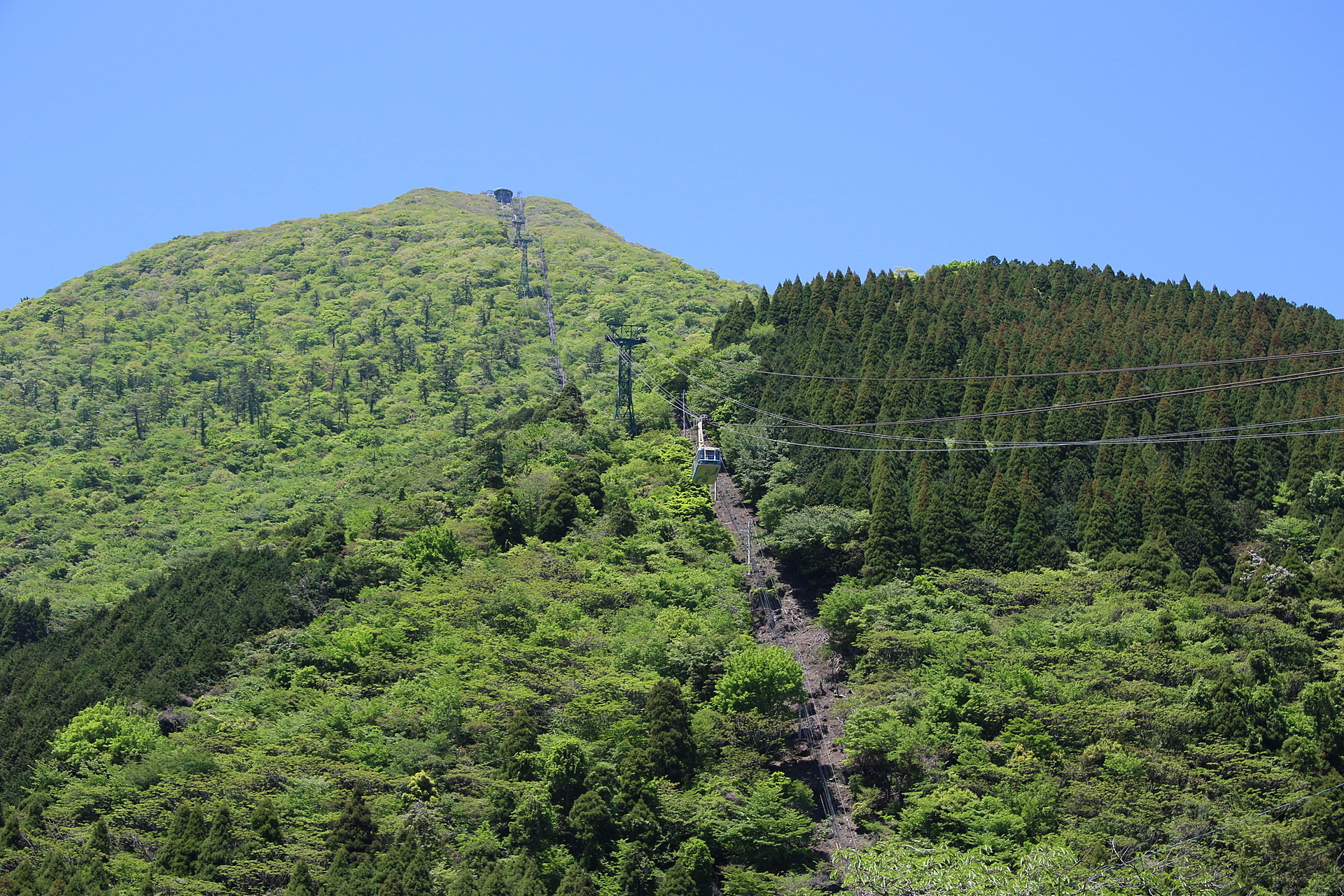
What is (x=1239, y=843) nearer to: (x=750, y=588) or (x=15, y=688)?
(x=750, y=588)

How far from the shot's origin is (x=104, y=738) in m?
46.4

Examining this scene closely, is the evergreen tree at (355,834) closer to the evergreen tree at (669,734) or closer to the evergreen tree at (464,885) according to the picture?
the evergreen tree at (464,885)

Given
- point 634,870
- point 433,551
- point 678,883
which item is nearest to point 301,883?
point 634,870

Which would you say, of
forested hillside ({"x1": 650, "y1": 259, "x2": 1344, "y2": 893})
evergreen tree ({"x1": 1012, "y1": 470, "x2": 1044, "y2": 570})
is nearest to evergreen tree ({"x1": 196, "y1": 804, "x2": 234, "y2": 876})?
forested hillside ({"x1": 650, "y1": 259, "x2": 1344, "y2": 893})

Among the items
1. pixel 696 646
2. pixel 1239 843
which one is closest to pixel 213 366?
pixel 696 646

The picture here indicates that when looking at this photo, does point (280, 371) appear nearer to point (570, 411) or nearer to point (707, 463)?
point (570, 411)

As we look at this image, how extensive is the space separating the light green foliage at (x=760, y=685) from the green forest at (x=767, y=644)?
0.33 ft

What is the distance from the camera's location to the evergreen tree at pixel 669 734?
40344mm

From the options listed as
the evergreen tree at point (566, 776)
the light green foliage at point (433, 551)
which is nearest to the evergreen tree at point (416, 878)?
the evergreen tree at point (566, 776)

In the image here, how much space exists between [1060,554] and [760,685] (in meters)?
15.3

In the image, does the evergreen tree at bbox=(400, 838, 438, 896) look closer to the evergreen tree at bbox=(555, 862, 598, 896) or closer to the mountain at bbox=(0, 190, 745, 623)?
the evergreen tree at bbox=(555, 862, 598, 896)

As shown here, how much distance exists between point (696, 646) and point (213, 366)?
78.3 meters

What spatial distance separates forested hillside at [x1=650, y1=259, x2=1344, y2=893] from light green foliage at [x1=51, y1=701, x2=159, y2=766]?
923 inches

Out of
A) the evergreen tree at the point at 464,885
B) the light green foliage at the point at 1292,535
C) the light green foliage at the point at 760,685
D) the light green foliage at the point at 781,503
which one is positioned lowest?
the evergreen tree at the point at 464,885
